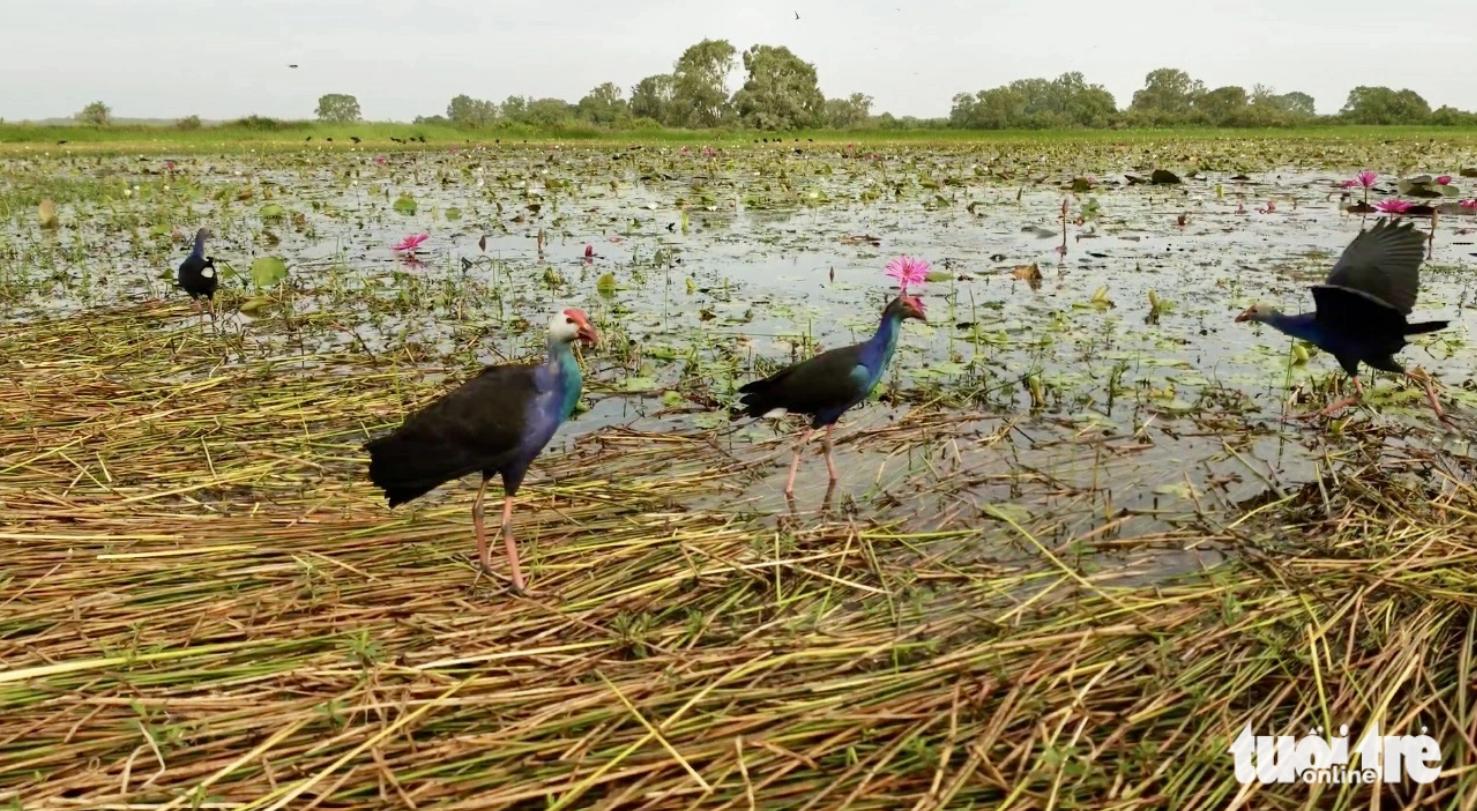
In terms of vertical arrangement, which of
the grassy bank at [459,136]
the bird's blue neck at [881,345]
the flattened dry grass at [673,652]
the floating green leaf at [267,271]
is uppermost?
the grassy bank at [459,136]

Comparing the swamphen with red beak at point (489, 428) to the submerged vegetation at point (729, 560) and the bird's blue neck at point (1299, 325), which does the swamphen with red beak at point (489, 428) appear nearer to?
the submerged vegetation at point (729, 560)

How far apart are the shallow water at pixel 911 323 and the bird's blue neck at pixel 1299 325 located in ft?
1.67

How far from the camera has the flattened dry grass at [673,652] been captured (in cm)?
218

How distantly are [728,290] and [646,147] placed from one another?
26.6 metres

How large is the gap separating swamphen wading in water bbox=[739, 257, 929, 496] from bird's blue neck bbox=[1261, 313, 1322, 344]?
211 cm

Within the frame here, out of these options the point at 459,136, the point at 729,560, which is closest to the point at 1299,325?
the point at 729,560

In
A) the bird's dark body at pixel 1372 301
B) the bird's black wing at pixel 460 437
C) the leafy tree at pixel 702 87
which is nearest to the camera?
the bird's black wing at pixel 460 437

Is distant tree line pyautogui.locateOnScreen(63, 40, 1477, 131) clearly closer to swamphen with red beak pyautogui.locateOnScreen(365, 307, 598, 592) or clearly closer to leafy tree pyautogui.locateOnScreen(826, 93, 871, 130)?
leafy tree pyautogui.locateOnScreen(826, 93, 871, 130)

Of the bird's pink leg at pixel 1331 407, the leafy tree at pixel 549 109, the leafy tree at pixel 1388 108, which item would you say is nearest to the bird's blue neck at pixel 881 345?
the bird's pink leg at pixel 1331 407

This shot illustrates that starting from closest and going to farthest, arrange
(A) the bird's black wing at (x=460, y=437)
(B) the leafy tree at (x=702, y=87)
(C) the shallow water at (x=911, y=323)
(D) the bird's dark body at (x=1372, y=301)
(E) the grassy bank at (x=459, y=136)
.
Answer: (A) the bird's black wing at (x=460, y=437), (D) the bird's dark body at (x=1372, y=301), (C) the shallow water at (x=911, y=323), (E) the grassy bank at (x=459, y=136), (B) the leafy tree at (x=702, y=87)

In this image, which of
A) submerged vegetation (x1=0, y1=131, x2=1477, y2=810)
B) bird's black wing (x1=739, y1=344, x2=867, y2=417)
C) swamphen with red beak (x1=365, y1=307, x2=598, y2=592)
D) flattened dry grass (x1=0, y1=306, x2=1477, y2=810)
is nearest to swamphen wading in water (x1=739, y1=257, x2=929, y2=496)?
bird's black wing (x1=739, y1=344, x2=867, y2=417)

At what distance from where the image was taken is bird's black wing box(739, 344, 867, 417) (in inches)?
167

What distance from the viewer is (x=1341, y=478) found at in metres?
4.07

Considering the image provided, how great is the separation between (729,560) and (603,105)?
83029 mm
